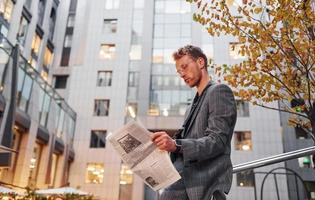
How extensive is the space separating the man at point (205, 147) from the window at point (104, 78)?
25.7 metres

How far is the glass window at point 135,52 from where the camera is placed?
28.3m

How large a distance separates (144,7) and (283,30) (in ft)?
79.2

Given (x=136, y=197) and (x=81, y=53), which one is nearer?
(x=136, y=197)

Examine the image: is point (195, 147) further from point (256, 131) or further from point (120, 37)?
point (120, 37)

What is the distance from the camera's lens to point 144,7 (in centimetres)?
2977

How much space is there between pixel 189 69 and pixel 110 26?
28.4m

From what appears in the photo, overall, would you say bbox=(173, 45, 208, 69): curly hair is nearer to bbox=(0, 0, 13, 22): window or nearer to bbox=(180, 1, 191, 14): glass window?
bbox=(0, 0, 13, 22): window

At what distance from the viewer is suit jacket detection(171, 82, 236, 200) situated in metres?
1.92

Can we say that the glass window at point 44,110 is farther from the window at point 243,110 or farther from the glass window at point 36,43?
the window at point 243,110

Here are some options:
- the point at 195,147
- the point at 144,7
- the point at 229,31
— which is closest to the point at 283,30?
the point at 229,31

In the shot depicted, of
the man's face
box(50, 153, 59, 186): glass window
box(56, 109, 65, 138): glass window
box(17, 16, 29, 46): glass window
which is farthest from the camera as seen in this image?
box(17, 16, 29, 46): glass window

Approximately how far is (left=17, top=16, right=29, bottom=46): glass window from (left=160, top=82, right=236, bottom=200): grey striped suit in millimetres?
24171

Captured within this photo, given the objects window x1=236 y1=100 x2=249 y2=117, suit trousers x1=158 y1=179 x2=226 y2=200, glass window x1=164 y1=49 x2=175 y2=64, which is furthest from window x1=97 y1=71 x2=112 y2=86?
suit trousers x1=158 y1=179 x2=226 y2=200

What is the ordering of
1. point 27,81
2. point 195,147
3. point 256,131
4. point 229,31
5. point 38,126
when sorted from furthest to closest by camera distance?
point 256,131 → point 38,126 → point 27,81 → point 229,31 → point 195,147
